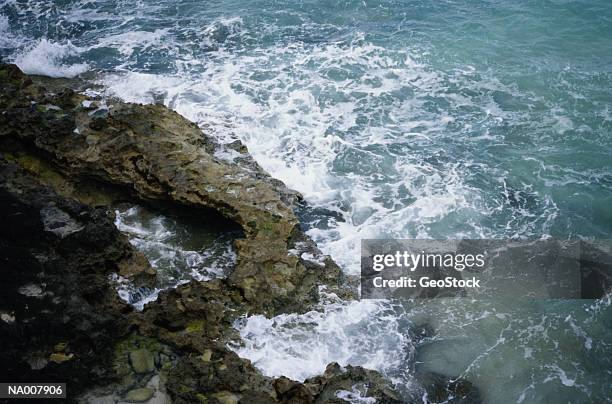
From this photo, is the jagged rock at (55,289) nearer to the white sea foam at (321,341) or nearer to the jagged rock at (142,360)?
the jagged rock at (142,360)

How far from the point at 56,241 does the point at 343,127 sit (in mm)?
7333

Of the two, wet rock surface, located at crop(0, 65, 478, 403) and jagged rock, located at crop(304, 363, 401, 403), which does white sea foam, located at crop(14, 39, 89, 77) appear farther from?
jagged rock, located at crop(304, 363, 401, 403)

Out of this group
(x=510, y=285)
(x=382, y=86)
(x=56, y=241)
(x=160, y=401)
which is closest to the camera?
(x=160, y=401)

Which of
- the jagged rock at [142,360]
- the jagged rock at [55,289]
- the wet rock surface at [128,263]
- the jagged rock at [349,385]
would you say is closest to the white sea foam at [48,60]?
the wet rock surface at [128,263]

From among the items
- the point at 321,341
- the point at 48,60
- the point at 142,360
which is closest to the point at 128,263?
the point at 142,360

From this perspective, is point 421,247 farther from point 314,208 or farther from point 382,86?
point 382,86

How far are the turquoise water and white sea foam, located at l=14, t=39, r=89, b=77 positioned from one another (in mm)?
51

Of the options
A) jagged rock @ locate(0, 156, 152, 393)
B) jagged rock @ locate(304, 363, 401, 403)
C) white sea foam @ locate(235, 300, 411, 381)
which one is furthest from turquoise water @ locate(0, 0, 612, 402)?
jagged rock @ locate(0, 156, 152, 393)

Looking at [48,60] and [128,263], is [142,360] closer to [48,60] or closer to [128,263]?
[128,263]

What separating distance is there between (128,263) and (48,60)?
9.16 metres

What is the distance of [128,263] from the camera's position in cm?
855

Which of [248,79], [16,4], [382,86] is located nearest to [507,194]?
[382,86]

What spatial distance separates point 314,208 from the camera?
425 inches

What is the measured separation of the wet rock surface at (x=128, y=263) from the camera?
20.8 ft
